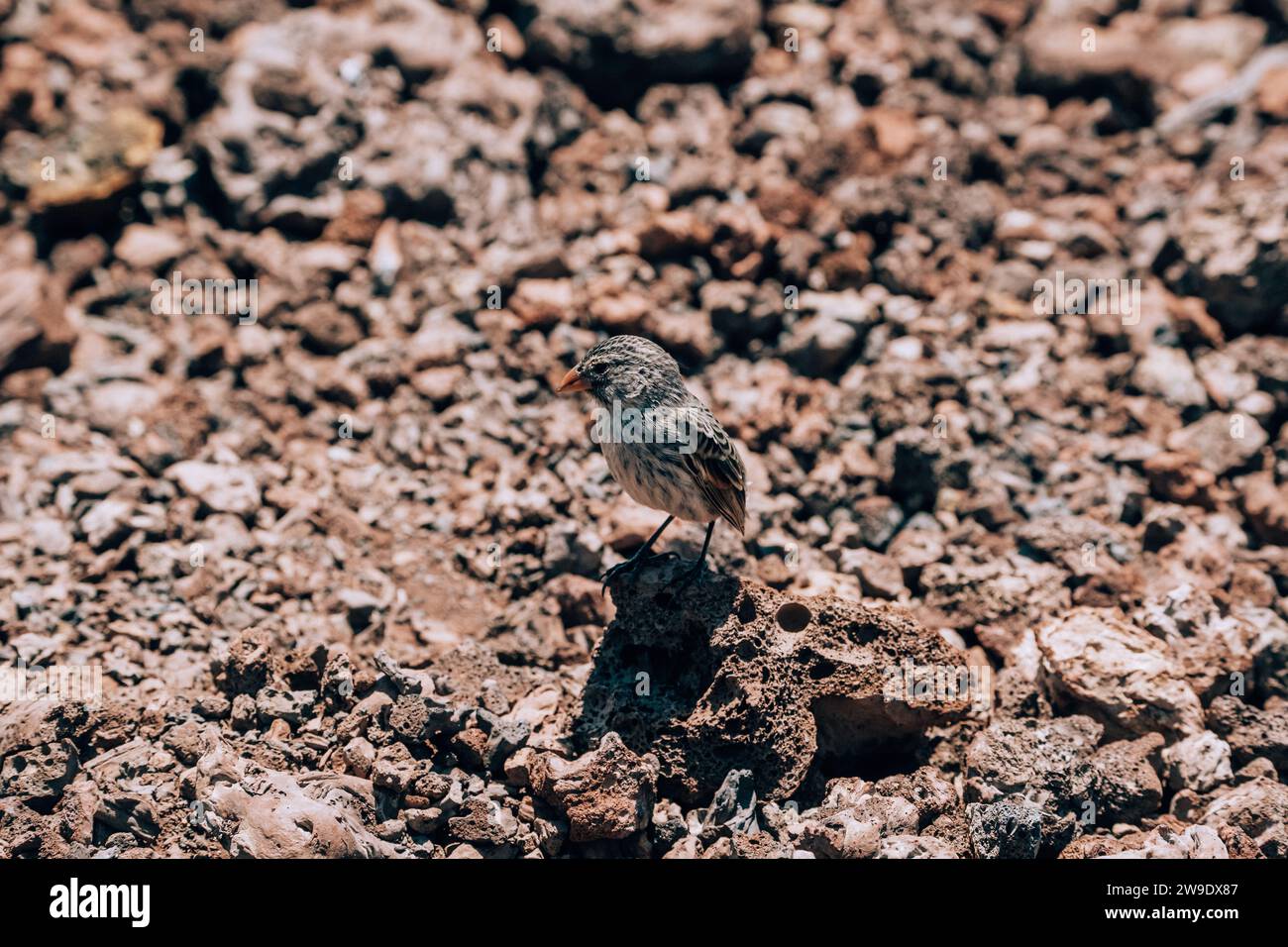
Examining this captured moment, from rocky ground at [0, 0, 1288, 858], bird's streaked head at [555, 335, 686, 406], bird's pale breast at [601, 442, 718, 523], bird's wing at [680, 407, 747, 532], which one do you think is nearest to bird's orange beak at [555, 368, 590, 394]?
bird's streaked head at [555, 335, 686, 406]

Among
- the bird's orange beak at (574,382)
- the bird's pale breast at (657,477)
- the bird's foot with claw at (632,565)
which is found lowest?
the bird's foot with claw at (632,565)

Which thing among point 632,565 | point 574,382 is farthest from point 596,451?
point 632,565

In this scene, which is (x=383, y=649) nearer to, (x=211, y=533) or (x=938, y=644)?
(x=211, y=533)

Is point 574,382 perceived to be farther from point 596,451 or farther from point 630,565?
point 596,451

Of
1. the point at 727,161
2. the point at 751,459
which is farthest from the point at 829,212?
the point at 751,459

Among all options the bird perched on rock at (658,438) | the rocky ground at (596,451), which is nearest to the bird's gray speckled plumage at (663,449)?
the bird perched on rock at (658,438)

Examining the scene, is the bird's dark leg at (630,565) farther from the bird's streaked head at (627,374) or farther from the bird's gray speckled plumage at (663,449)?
the bird's streaked head at (627,374)
